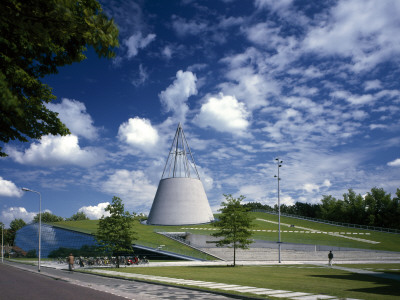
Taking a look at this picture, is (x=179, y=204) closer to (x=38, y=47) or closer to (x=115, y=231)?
(x=115, y=231)

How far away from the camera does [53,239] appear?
209 ft

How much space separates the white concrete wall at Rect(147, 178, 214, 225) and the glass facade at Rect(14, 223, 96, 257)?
1684 centimetres

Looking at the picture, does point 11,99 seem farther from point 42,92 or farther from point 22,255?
point 22,255

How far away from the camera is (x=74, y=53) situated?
9398mm

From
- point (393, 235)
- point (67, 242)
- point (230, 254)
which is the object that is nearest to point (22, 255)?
point (67, 242)

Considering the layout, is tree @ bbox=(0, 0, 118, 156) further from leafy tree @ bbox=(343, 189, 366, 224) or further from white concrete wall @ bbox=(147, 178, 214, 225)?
leafy tree @ bbox=(343, 189, 366, 224)

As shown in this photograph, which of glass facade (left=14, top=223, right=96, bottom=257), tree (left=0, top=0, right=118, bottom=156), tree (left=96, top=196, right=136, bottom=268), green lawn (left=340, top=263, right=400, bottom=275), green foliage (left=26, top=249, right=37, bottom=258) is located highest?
tree (left=0, top=0, right=118, bottom=156)

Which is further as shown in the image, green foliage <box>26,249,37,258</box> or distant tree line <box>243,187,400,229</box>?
distant tree line <box>243,187,400,229</box>

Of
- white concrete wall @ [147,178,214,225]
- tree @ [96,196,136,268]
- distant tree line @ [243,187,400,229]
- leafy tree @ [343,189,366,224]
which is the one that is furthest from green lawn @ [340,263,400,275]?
leafy tree @ [343,189,366,224]

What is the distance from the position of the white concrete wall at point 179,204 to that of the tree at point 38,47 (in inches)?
2231

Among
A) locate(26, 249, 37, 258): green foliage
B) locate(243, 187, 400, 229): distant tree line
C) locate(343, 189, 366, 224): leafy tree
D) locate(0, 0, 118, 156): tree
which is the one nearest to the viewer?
locate(0, 0, 118, 156): tree

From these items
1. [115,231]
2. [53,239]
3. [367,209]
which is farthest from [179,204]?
[367,209]

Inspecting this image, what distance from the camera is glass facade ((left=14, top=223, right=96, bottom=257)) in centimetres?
5540

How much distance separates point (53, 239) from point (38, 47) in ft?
206
